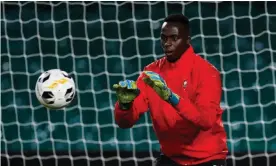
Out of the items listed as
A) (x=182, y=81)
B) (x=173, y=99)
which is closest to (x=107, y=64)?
(x=182, y=81)

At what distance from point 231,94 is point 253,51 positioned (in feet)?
1.30

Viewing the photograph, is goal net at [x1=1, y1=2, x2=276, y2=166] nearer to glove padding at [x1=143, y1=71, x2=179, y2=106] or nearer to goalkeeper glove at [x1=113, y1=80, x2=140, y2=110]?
goalkeeper glove at [x1=113, y1=80, x2=140, y2=110]

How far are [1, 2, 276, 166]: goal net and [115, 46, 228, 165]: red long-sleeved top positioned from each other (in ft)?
8.44

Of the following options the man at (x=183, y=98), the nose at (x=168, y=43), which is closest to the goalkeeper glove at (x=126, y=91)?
the man at (x=183, y=98)

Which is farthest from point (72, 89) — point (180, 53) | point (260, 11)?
point (260, 11)

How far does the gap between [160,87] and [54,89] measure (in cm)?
116

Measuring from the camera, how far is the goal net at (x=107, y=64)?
226 inches

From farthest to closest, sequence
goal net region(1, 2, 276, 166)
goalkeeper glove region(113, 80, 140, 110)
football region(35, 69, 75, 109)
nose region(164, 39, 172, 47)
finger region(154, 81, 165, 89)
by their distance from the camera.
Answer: goal net region(1, 2, 276, 166), football region(35, 69, 75, 109), nose region(164, 39, 172, 47), goalkeeper glove region(113, 80, 140, 110), finger region(154, 81, 165, 89)

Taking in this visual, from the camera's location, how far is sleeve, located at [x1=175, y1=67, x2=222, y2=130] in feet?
9.07

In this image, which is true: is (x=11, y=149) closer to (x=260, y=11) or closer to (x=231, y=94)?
(x=231, y=94)

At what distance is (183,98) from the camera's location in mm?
2875

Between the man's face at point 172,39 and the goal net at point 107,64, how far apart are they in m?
2.73

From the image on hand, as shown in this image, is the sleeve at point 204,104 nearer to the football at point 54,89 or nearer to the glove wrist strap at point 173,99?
the glove wrist strap at point 173,99

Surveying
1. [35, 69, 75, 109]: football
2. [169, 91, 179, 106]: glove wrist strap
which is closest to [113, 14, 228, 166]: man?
[169, 91, 179, 106]: glove wrist strap
